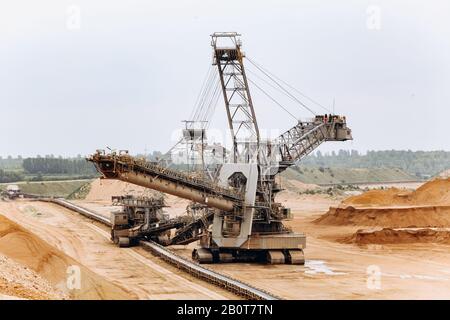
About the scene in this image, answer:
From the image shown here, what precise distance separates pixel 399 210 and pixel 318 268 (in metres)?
27.5

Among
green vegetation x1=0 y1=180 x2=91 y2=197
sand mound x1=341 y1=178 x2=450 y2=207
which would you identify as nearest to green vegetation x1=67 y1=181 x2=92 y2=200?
green vegetation x1=0 y1=180 x2=91 y2=197

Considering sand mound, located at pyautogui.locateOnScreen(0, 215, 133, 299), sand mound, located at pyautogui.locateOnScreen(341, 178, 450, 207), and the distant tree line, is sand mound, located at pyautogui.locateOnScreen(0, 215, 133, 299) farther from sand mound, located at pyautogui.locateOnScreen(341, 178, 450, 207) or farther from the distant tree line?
the distant tree line

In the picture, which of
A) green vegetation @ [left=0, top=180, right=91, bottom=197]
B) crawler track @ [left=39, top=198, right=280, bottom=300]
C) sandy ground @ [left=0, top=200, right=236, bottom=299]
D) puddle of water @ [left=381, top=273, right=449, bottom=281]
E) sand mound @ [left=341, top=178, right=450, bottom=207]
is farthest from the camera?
green vegetation @ [left=0, top=180, right=91, bottom=197]

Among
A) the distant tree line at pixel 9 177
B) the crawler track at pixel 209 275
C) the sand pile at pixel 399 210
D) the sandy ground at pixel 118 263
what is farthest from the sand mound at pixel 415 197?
the distant tree line at pixel 9 177

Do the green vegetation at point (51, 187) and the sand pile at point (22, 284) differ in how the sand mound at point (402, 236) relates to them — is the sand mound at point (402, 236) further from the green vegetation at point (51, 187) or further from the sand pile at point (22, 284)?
the green vegetation at point (51, 187)

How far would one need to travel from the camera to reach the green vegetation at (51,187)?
161250 mm

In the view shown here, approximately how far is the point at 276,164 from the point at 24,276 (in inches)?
918

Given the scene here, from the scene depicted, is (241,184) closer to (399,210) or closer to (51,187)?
(399,210)

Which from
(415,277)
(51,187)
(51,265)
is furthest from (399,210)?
(51,187)

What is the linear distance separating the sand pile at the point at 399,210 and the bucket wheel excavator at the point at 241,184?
20644 mm

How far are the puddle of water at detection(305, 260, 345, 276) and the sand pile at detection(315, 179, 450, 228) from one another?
22092 millimetres

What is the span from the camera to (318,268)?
48.7 m

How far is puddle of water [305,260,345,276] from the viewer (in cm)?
4664
